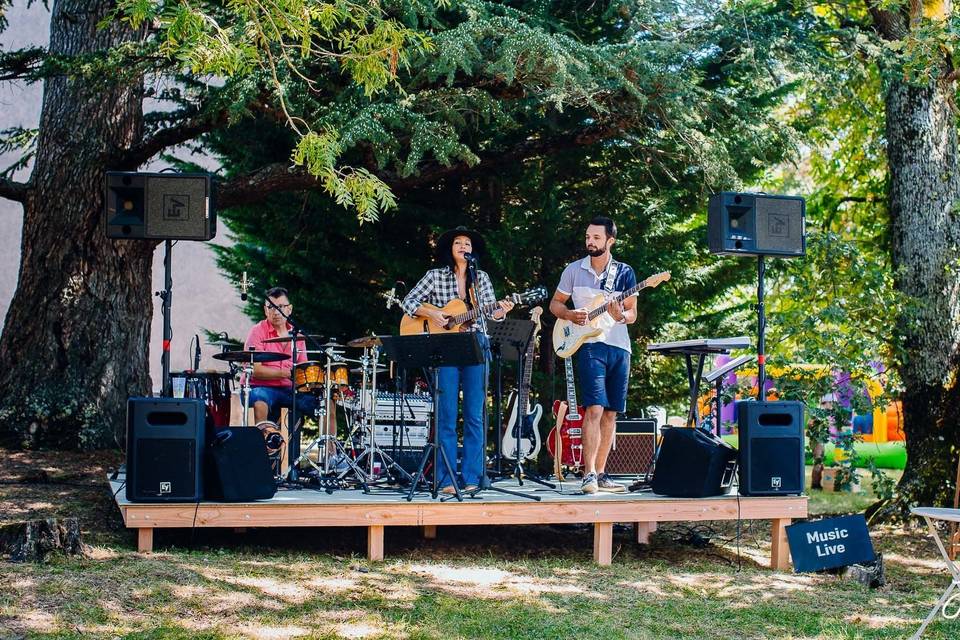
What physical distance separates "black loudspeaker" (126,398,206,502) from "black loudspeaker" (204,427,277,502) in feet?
0.35

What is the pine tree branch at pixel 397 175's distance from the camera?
9070 mm

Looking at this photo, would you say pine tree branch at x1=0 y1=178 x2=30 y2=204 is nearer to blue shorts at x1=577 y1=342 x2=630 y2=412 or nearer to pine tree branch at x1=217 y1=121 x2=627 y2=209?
pine tree branch at x1=217 y1=121 x2=627 y2=209

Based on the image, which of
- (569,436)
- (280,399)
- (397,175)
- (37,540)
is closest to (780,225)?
(569,436)

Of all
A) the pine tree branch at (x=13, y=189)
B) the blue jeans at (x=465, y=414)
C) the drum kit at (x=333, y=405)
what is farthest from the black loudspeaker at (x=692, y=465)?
the pine tree branch at (x=13, y=189)

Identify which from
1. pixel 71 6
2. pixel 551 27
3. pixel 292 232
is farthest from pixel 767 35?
pixel 71 6

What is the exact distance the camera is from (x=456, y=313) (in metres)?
7.18

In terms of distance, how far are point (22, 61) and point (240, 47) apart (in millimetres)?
4528

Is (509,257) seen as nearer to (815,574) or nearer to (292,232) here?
(292,232)

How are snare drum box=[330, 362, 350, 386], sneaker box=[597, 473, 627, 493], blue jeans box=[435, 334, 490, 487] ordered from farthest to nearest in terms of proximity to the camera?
snare drum box=[330, 362, 350, 386], sneaker box=[597, 473, 627, 493], blue jeans box=[435, 334, 490, 487]

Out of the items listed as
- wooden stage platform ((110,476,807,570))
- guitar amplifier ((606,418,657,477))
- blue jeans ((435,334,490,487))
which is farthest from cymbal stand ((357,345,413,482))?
guitar amplifier ((606,418,657,477))

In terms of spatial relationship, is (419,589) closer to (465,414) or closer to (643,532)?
(465,414)

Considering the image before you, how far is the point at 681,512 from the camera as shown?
6914 millimetres

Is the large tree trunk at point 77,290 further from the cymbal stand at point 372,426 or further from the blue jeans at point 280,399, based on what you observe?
the cymbal stand at point 372,426

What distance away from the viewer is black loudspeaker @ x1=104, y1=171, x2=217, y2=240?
261 inches
